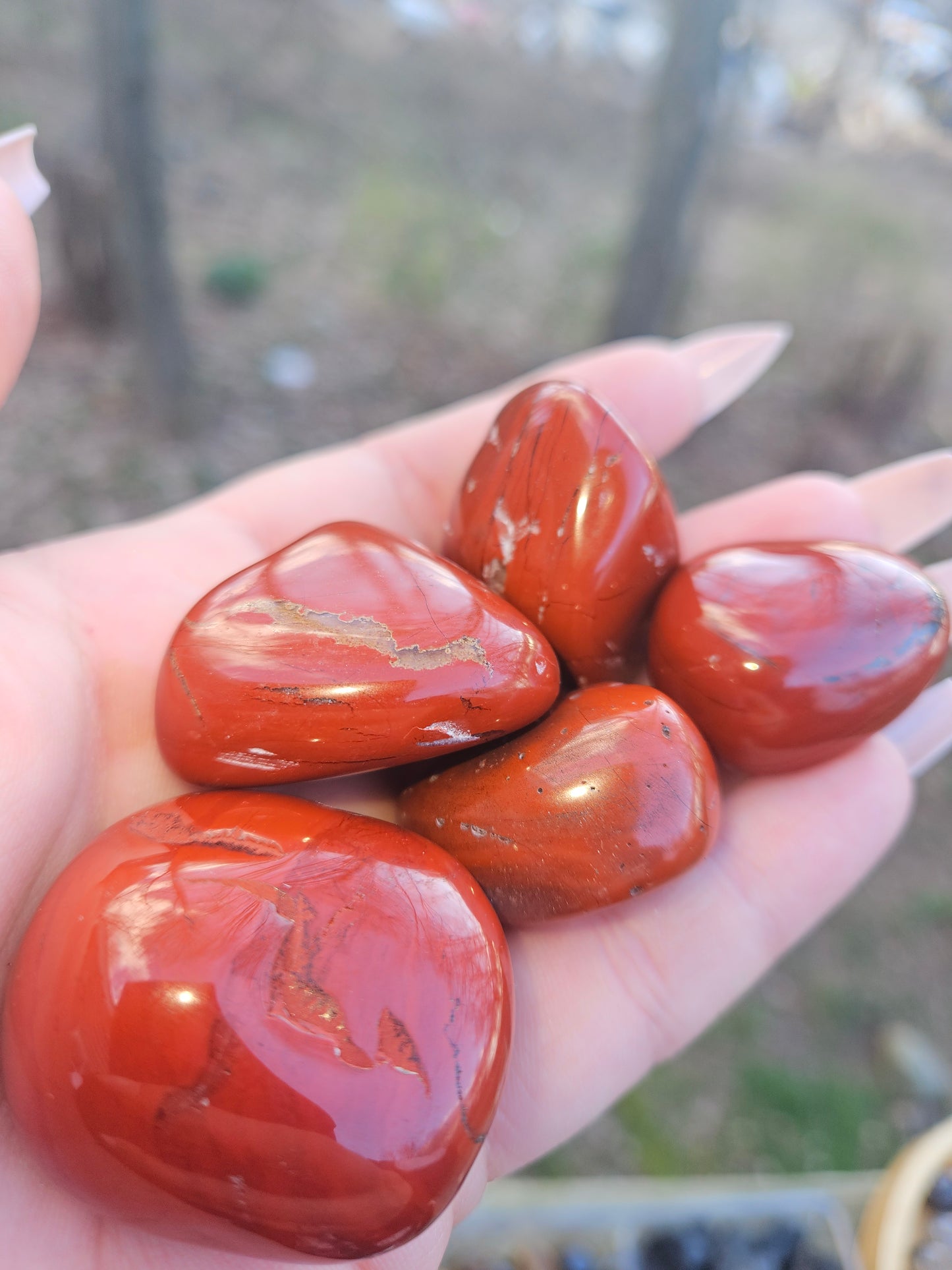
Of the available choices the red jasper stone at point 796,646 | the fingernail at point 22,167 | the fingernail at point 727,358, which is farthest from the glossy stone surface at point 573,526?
the fingernail at point 22,167

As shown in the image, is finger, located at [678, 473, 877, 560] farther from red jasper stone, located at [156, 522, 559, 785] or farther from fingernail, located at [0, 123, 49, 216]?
fingernail, located at [0, 123, 49, 216]

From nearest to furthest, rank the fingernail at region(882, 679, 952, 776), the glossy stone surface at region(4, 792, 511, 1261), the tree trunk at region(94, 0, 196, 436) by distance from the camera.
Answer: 1. the glossy stone surface at region(4, 792, 511, 1261)
2. the fingernail at region(882, 679, 952, 776)
3. the tree trunk at region(94, 0, 196, 436)

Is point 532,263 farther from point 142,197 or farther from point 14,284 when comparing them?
point 14,284

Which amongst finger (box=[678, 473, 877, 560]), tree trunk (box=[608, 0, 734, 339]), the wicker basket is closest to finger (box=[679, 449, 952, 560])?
finger (box=[678, 473, 877, 560])

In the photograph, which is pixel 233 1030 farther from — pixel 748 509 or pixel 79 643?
pixel 748 509

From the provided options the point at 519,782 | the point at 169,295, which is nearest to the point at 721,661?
the point at 519,782

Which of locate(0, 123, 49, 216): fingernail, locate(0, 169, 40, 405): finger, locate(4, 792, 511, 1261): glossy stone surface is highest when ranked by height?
locate(0, 123, 49, 216): fingernail

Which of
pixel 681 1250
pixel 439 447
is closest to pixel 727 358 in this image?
pixel 439 447
